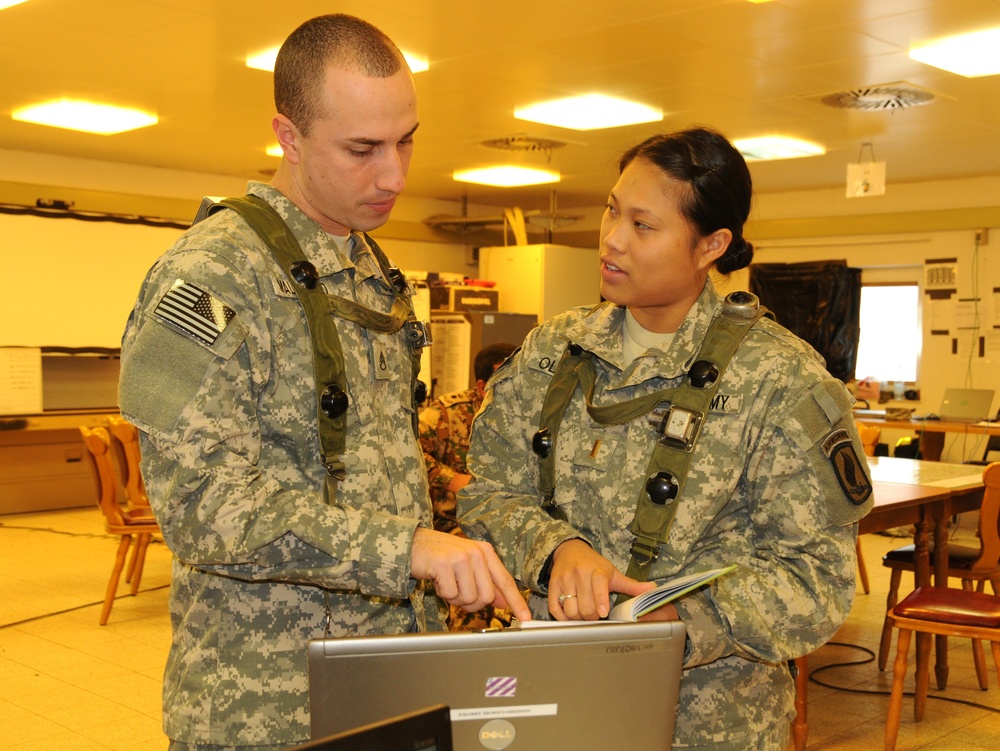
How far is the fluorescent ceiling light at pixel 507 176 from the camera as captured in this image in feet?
34.0

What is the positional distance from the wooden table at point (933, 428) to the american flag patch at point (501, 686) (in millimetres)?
8247

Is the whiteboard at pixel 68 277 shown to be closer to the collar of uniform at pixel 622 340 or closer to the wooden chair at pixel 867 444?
the wooden chair at pixel 867 444

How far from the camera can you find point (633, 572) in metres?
1.67

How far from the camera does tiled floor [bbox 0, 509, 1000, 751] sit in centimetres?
427

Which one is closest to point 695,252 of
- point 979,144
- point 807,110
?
point 807,110

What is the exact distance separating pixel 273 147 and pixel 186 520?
8713mm

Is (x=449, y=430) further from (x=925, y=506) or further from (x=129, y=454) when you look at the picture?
(x=129, y=454)

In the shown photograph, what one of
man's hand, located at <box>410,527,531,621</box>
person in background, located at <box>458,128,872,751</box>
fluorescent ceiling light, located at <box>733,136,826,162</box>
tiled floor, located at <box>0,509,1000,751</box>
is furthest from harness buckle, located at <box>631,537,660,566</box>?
fluorescent ceiling light, located at <box>733,136,826,162</box>

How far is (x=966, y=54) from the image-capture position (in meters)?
5.87

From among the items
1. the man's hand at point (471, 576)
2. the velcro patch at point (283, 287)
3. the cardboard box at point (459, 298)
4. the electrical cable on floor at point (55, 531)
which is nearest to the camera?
the man's hand at point (471, 576)

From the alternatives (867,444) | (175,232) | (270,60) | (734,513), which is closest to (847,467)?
(734,513)

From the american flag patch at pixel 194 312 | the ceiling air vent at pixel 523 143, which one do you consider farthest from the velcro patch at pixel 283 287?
the ceiling air vent at pixel 523 143

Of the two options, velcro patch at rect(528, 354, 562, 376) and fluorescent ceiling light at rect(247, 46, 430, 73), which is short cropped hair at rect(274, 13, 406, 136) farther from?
fluorescent ceiling light at rect(247, 46, 430, 73)

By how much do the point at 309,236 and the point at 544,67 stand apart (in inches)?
201
